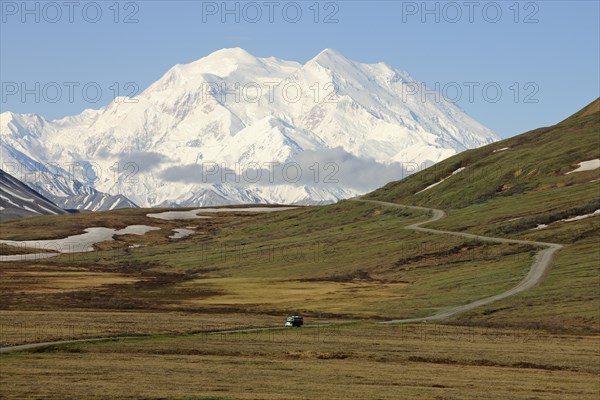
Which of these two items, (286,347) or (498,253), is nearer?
(286,347)

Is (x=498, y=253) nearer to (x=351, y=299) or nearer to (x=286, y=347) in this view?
(x=351, y=299)

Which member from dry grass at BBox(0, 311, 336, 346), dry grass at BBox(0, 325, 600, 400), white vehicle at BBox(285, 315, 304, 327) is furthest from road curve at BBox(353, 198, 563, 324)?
dry grass at BBox(0, 325, 600, 400)

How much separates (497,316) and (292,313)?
83.6ft

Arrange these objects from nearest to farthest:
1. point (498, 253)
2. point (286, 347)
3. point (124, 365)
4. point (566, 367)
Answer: point (124, 365), point (566, 367), point (286, 347), point (498, 253)

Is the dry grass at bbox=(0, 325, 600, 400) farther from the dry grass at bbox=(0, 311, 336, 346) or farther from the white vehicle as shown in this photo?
the dry grass at bbox=(0, 311, 336, 346)

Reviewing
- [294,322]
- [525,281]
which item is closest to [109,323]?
[294,322]

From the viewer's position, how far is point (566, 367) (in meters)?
81.7

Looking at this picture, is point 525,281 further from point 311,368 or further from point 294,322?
point 311,368

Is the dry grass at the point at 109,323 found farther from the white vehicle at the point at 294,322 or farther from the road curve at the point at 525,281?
the road curve at the point at 525,281

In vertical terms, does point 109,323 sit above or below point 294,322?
above

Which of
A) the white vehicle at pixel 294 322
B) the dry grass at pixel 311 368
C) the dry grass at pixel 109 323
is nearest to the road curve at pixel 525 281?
the white vehicle at pixel 294 322

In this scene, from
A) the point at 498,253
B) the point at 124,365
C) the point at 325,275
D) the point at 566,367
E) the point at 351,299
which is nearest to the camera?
the point at 124,365

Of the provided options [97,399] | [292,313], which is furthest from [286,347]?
[292,313]

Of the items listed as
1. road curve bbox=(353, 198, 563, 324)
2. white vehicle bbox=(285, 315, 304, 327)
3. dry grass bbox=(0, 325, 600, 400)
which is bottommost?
dry grass bbox=(0, 325, 600, 400)
